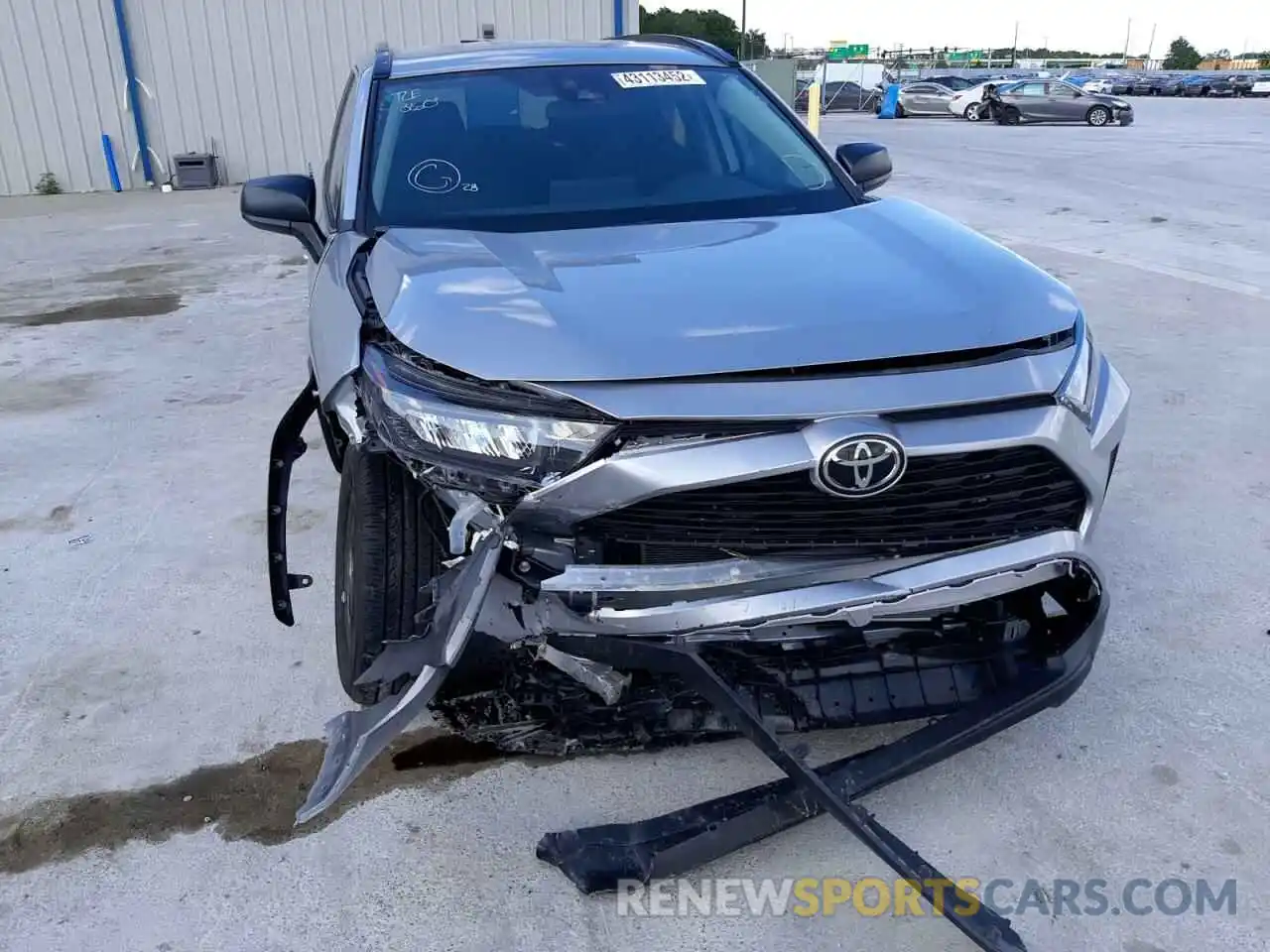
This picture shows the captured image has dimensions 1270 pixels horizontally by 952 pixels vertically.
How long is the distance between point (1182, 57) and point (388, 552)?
83.1 meters

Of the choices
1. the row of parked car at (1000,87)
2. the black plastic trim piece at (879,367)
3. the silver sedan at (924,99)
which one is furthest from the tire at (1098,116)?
the black plastic trim piece at (879,367)

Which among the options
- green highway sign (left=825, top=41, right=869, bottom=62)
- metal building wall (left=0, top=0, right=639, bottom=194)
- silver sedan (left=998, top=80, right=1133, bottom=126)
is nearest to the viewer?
metal building wall (left=0, top=0, right=639, bottom=194)

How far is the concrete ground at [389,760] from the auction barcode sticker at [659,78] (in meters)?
1.99

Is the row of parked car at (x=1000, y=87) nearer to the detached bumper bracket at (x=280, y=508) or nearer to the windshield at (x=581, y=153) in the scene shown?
the windshield at (x=581, y=153)

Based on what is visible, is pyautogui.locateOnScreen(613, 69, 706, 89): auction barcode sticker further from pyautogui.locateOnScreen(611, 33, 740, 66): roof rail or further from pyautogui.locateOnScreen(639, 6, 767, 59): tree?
pyautogui.locateOnScreen(639, 6, 767, 59): tree

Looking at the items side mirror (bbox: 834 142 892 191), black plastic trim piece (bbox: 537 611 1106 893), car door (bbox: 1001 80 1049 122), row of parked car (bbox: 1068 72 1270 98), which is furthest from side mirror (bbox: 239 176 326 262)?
row of parked car (bbox: 1068 72 1270 98)

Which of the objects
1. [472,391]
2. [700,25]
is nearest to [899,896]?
[472,391]

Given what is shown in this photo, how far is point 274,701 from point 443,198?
1557 mm

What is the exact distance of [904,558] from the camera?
6.78ft

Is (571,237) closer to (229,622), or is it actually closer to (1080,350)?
(1080,350)

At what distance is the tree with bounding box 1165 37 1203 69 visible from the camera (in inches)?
2665

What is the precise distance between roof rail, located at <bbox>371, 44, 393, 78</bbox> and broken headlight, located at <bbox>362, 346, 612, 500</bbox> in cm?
199

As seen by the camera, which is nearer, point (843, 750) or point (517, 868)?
point (517, 868)

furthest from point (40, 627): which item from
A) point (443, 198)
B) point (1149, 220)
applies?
point (1149, 220)
